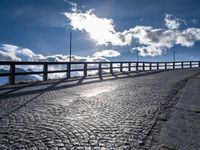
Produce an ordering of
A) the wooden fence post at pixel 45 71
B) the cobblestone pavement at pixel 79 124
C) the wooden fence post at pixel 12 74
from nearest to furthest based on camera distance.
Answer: the cobblestone pavement at pixel 79 124
the wooden fence post at pixel 12 74
the wooden fence post at pixel 45 71

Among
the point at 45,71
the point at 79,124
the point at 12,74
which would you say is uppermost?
the point at 45,71

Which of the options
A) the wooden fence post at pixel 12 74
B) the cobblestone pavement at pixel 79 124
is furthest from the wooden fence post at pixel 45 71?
the cobblestone pavement at pixel 79 124

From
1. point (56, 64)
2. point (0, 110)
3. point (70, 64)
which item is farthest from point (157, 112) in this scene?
point (70, 64)

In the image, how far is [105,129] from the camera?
14.6 ft

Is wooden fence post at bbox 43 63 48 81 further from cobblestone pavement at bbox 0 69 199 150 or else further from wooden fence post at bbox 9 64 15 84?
cobblestone pavement at bbox 0 69 199 150

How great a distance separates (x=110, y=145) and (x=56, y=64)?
13.7 m

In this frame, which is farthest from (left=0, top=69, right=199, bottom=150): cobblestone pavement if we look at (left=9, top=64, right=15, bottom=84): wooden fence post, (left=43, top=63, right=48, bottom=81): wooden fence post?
(left=43, top=63, right=48, bottom=81): wooden fence post

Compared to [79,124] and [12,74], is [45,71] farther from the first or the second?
[79,124]

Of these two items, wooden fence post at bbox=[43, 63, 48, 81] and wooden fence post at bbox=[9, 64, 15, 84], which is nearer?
wooden fence post at bbox=[9, 64, 15, 84]

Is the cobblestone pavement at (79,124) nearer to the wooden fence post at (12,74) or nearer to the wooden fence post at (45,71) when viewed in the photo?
the wooden fence post at (12,74)

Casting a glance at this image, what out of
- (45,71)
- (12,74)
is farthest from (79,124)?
(45,71)

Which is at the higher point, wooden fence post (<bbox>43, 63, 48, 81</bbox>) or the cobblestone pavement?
wooden fence post (<bbox>43, 63, 48, 81</bbox>)

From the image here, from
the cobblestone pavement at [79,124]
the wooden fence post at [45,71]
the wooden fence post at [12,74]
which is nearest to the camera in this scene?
the cobblestone pavement at [79,124]

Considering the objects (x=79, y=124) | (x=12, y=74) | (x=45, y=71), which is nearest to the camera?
(x=79, y=124)
